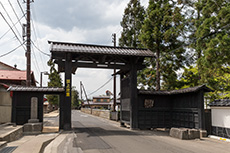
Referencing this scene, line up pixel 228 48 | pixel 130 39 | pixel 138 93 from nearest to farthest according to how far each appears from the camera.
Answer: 1. pixel 228 48
2. pixel 138 93
3. pixel 130 39

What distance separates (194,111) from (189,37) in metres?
9.34

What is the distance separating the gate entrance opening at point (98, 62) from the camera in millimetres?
16781

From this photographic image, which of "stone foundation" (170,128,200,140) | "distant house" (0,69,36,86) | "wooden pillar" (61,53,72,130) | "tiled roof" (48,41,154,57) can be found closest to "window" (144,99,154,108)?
"tiled roof" (48,41,154,57)

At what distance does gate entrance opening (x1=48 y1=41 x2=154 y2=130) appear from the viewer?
55.1ft

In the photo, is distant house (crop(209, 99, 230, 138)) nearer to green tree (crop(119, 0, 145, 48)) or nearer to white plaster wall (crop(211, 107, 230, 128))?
white plaster wall (crop(211, 107, 230, 128))

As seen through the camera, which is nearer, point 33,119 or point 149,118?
point 33,119

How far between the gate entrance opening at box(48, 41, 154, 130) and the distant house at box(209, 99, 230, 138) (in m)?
6.33

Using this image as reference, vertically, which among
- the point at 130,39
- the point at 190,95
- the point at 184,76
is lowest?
the point at 190,95

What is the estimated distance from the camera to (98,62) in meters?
18.8

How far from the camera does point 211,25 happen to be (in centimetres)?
1602

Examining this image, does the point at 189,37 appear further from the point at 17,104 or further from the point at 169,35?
the point at 17,104

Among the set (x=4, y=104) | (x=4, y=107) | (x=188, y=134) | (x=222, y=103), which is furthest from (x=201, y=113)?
(x=4, y=104)

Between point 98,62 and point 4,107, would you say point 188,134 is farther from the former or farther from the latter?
point 4,107

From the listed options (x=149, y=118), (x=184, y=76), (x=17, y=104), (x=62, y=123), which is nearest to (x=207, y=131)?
(x=149, y=118)
